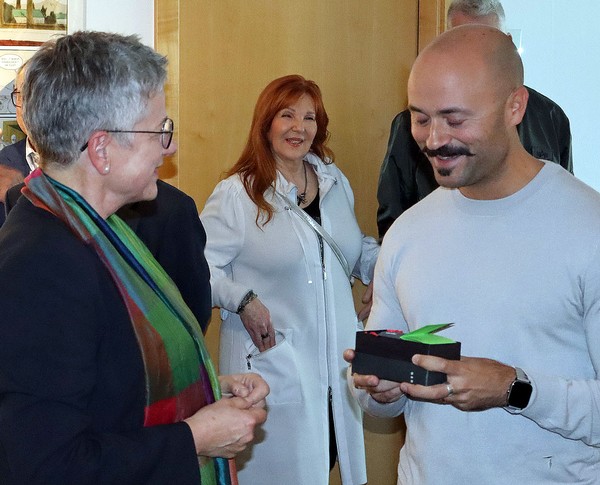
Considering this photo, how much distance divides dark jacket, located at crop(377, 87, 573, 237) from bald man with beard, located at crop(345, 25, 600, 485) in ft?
4.71

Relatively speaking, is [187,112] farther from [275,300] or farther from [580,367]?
[580,367]

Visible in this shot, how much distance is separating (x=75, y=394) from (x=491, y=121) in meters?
1.04

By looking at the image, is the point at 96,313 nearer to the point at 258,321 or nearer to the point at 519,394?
the point at 519,394

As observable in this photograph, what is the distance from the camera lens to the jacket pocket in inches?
139

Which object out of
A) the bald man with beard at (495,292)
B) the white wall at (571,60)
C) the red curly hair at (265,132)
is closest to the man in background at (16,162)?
the red curly hair at (265,132)

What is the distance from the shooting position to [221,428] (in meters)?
1.72

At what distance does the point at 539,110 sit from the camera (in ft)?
11.4

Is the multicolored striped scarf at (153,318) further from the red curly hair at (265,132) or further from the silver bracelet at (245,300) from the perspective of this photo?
the red curly hair at (265,132)

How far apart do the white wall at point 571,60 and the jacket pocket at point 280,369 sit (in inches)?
60.9

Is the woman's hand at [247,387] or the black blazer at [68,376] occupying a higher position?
the black blazer at [68,376]

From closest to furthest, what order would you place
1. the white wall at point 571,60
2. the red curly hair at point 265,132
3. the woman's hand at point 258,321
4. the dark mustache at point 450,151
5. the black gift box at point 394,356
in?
the black gift box at point 394,356 → the dark mustache at point 450,151 → the woman's hand at point 258,321 → the red curly hair at point 265,132 → the white wall at point 571,60

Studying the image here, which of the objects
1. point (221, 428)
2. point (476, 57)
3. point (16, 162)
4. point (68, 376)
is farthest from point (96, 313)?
point (16, 162)

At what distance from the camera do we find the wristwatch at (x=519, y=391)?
1.80 meters

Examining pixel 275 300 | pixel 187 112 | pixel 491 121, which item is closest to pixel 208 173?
pixel 187 112
